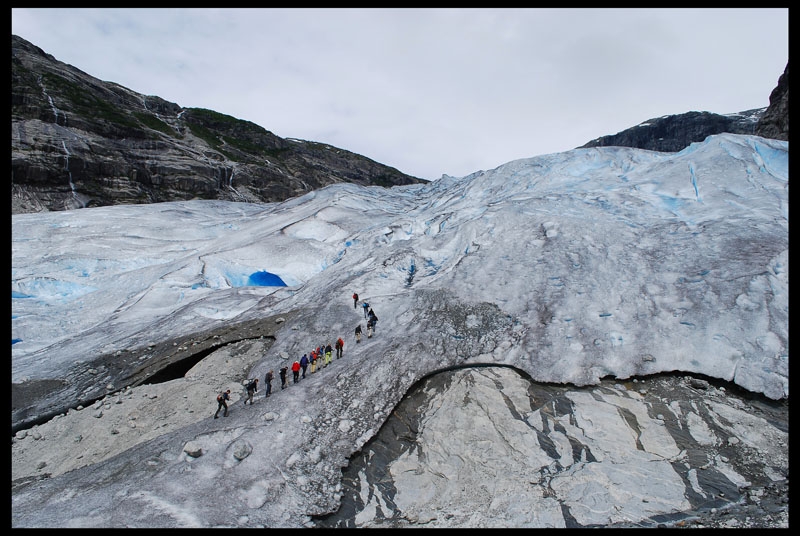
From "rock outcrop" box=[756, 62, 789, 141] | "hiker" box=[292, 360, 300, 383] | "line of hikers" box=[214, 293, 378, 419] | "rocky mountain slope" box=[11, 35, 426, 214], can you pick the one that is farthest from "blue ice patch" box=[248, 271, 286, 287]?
"rock outcrop" box=[756, 62, 789, 141]

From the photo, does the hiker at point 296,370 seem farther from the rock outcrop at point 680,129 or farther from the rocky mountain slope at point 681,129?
the rock outcrop at point 680,129

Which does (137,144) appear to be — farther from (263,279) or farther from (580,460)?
(580,460)

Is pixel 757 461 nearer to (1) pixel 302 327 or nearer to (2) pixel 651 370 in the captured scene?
(2) pixel 651 370

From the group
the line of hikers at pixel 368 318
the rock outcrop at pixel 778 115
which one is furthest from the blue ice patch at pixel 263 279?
the rock outcrop at pixel 778 115

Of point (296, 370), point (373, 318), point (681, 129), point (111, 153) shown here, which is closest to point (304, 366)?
point (296, 370)

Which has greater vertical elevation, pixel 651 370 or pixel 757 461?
pixel 651 370
